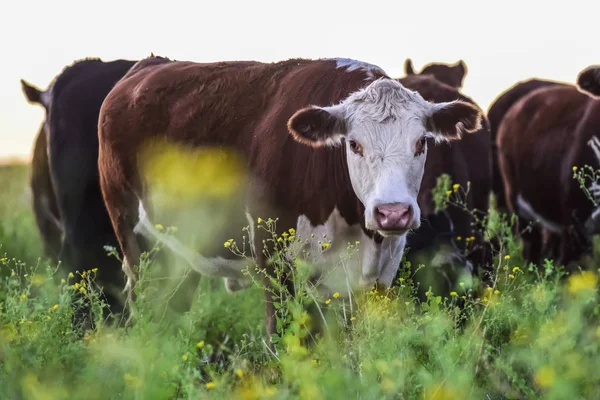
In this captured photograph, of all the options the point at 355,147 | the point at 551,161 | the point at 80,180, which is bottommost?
the point at 551,161

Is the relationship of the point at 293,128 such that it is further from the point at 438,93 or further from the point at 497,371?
the point at 438,93

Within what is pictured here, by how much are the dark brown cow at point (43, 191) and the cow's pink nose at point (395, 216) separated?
203 inches

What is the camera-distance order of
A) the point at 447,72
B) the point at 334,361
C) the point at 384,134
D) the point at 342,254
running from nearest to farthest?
1. the point at 334,361
2. the point at 384,134
3. the point at 342,254
4. the point at 447,72

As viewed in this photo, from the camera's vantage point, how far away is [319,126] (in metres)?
5.92

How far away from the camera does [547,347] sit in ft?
12.9

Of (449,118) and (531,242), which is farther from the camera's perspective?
(531,242)

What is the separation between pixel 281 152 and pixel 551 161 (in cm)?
641

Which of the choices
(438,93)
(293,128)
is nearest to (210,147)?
(293,128)

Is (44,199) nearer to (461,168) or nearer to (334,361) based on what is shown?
(461,168)

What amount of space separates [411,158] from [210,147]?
1.73m

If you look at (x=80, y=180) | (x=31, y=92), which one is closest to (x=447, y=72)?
(x=31, y=92)

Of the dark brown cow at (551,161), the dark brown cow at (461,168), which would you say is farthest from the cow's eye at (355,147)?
the dark brown cow at (551,161)

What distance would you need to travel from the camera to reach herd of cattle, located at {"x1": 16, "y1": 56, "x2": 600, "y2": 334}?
5.84m

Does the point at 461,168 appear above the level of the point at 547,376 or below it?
below
